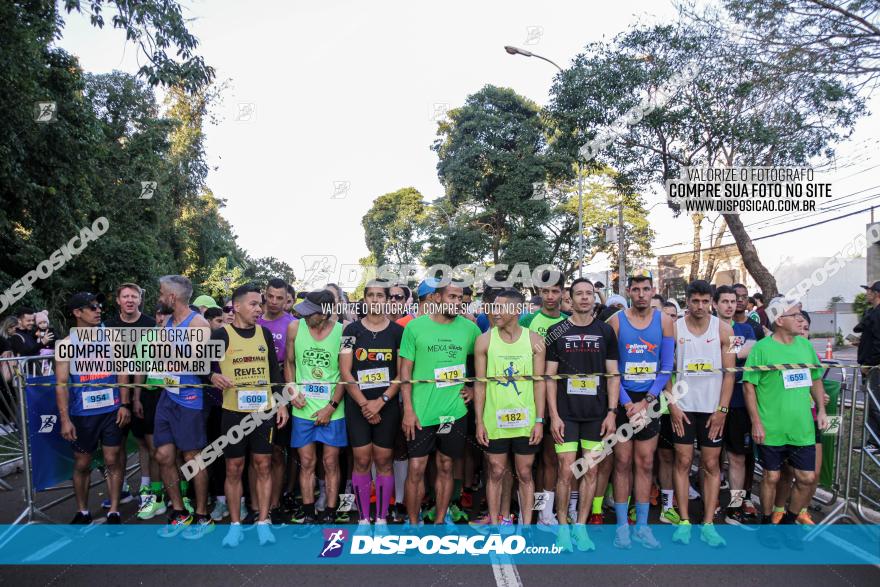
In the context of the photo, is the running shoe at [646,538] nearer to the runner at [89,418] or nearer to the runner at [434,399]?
the runner at [434,399]

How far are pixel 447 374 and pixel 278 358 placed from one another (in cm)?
192

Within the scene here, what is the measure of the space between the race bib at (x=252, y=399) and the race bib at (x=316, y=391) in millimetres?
323

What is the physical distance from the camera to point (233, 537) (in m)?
4.28

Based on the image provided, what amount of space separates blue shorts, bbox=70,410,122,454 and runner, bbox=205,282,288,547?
1.18m

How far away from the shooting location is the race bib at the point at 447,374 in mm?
4428

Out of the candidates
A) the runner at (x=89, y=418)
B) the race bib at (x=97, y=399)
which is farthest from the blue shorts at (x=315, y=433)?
the race bib at (x=97, y=399)

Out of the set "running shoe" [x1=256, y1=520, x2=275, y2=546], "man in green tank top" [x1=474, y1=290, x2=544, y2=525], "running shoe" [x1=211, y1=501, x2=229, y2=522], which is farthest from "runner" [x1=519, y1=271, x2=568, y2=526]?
"running shoe" [x1=211, y1=501, x2=229, y2=522]

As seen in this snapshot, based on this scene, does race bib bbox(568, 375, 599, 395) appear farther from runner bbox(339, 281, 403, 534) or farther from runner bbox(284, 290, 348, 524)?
runner bbox(284, 290, 348, 524)

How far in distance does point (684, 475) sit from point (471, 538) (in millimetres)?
1896

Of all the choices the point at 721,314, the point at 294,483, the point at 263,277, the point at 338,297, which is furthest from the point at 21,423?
the point at 263,277

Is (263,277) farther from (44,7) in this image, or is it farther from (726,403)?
Result: (726,403)

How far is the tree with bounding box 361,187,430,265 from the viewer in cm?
3681

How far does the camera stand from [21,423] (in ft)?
15.0

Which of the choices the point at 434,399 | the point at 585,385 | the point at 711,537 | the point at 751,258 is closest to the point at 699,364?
the point at 585,385
